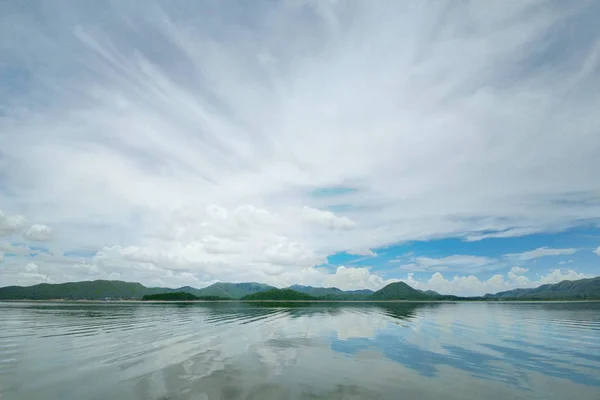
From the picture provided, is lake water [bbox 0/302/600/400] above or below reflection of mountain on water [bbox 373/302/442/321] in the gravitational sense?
above

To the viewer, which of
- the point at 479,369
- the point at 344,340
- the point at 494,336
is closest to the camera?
the point at 479,369

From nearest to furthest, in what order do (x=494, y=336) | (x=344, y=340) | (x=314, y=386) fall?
(x=314, y=386) → (x=344, y=340) → (x=494, y=336)

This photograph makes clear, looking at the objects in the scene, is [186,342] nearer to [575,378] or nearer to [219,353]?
[219,353]

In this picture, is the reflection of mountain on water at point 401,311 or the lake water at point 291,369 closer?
the lake water at point 291,369

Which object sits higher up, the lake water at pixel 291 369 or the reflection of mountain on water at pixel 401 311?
the lake water at pixel 291 369

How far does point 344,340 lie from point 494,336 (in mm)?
21968

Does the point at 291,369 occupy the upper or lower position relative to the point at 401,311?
upper

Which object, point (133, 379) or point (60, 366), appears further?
point (60, 366)

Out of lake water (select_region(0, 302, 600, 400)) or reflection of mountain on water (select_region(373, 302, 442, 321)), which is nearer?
lake water (select_region(0, 302, 600, 400))

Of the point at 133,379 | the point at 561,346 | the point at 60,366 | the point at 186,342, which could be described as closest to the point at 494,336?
the point at 561,346

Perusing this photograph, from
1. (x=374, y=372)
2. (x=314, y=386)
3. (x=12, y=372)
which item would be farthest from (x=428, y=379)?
(x=12, y=372)

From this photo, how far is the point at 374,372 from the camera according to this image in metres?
21.1

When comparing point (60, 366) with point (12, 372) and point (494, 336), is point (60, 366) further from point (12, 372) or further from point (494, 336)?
point (494, 336)

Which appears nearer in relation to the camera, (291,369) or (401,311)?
(291,369)
